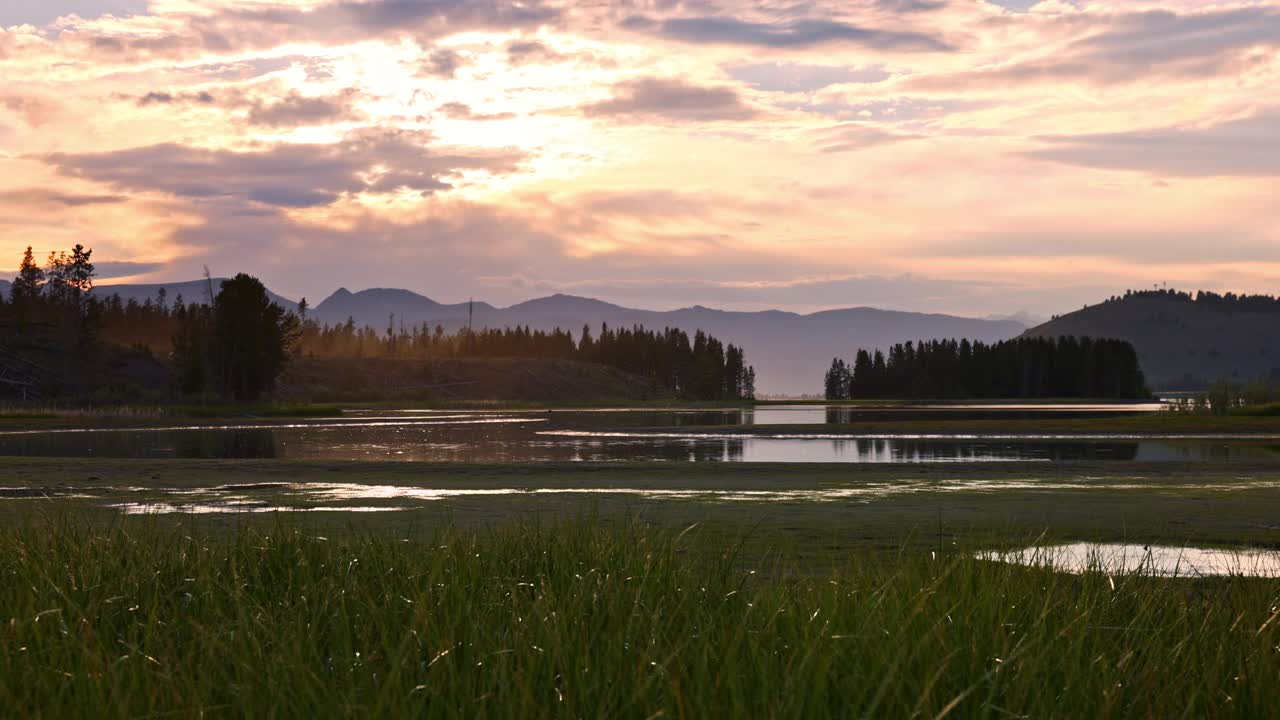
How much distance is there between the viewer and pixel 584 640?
6770mm

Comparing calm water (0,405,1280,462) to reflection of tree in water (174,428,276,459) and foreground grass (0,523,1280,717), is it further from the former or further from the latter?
foreground grass (0,523,1280,717)

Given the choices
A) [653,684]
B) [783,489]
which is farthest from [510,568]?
[783,489]

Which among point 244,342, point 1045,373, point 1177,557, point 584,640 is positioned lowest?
point 1177,557

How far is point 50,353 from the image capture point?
5330 inches

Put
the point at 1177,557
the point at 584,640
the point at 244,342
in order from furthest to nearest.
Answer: the point at 244,342 < the point at 1177,557 < the point at 584,640

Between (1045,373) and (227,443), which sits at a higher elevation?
(1045,373)

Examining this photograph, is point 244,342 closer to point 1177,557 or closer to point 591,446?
point 591,446

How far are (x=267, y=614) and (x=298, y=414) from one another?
87.4 m

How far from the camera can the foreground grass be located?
5902 millimetres

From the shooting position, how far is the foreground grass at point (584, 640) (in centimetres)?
590

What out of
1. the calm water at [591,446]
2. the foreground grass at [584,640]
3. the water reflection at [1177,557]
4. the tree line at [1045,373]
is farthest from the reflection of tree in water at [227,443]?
the tree line at [1045,373]

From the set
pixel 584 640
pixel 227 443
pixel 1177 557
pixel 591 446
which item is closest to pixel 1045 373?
pixel 591 446

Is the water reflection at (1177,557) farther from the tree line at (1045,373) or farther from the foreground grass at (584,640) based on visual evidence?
the tree line at (1045,373)

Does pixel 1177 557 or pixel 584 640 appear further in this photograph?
pixel 1177 557
